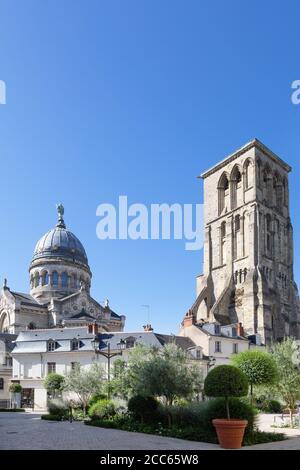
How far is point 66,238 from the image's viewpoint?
7144cm

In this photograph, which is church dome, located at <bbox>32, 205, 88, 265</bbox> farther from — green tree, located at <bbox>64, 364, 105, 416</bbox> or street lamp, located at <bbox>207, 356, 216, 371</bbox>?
green tree, located at <bbox>64, 364, 105, 416</bbox>

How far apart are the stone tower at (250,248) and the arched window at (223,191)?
81 mm

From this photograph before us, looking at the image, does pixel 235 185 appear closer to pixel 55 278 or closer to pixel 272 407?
pixel 55 278

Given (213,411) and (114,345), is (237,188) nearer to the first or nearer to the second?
(114,345)

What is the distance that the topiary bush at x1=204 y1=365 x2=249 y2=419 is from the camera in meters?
16.1

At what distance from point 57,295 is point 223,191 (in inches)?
1039

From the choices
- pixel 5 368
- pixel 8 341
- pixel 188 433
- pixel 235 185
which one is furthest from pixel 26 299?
pixel 188 433

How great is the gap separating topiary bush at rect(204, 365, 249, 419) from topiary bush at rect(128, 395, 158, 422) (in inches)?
228

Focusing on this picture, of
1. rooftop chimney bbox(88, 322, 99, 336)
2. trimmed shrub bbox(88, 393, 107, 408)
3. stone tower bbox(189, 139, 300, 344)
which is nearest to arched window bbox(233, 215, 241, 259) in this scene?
stone tower bbox(189, 139, 300, 344)

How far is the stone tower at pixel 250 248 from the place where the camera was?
57344 millimetres

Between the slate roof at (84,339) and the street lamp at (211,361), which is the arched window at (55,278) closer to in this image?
the slate roof at (84,339)

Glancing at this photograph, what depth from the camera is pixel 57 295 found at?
65.8m

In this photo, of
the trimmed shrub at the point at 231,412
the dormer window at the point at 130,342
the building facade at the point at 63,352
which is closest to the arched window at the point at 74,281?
the building facade at the point at 63,352
